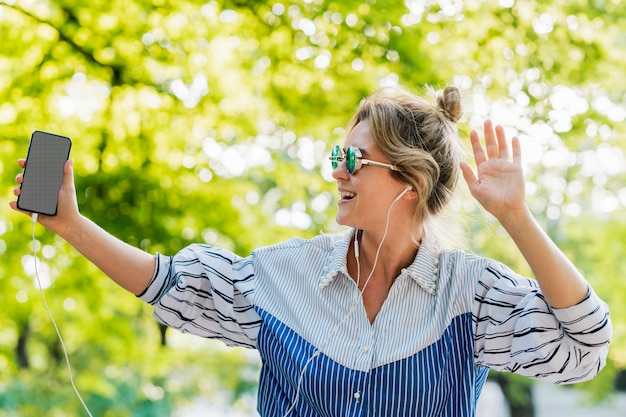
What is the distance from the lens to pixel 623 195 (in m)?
7.51

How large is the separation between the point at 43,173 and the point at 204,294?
18.0 inches

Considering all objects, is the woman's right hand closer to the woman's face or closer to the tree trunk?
the woman's face

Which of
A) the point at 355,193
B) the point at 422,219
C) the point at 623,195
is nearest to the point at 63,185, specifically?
the point at 355,193

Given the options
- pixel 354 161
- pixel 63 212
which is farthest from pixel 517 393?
pixel 63 212

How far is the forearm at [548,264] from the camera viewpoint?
150cm

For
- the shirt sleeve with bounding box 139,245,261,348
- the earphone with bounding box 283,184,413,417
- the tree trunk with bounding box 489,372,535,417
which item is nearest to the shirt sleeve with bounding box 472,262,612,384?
the earphone with bounding box 283,184,413,417

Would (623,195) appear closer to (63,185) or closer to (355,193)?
(355,193)

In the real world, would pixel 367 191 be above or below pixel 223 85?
above

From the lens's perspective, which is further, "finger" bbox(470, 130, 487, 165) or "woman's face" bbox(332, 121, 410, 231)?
"woman's face" bbox(332, 121, 410, 231)

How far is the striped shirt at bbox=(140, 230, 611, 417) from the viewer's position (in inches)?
65.2

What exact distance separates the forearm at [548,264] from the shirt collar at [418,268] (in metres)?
0.36

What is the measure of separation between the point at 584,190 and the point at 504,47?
129 inches

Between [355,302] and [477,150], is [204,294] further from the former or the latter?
[477,150]

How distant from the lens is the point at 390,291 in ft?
6.07
